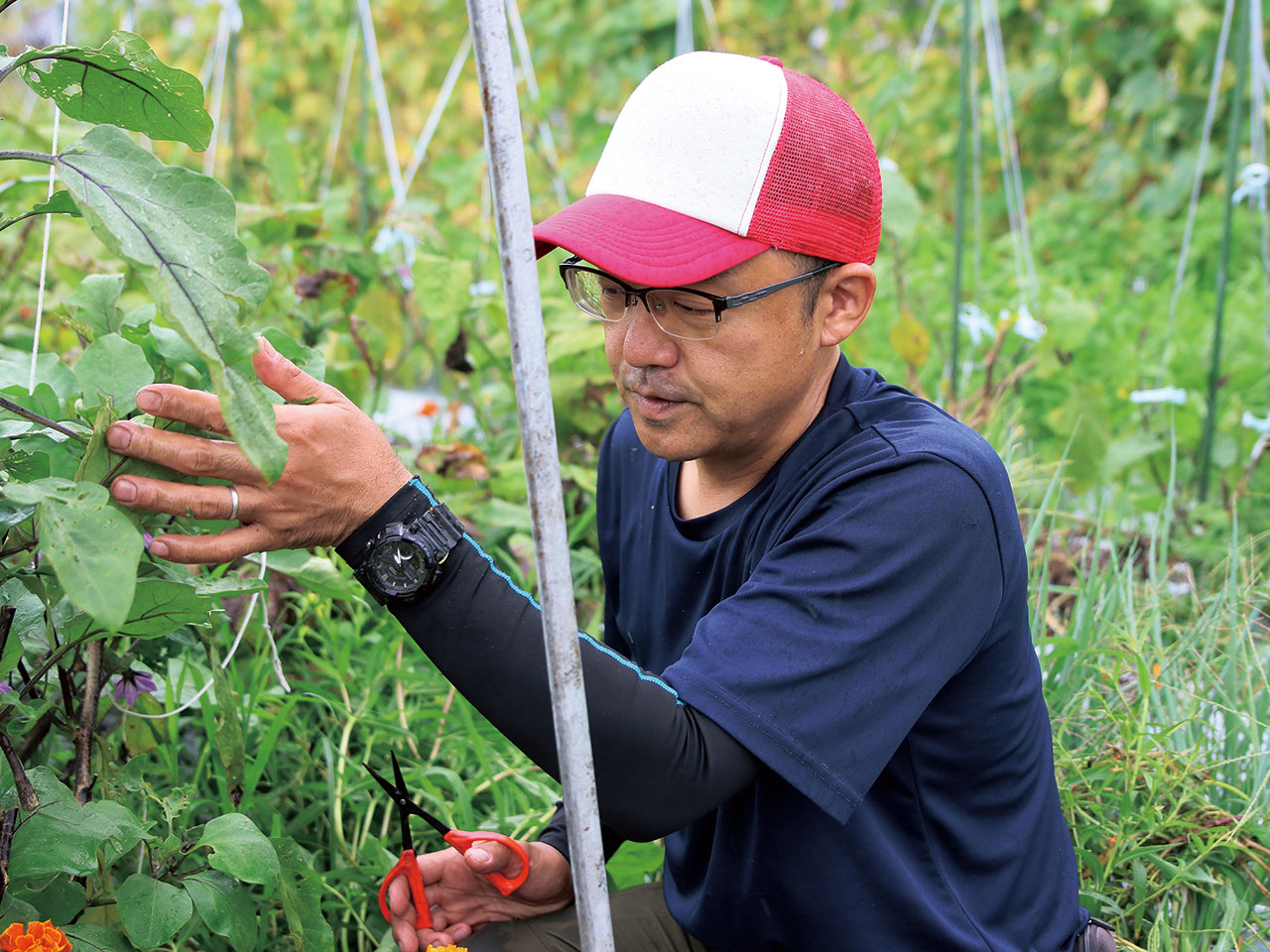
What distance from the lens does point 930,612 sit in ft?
3.66

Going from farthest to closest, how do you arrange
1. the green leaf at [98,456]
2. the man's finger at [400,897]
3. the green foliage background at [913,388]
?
the green foliage background at [913,388]
the man's finger at [400,897]
the green leaf at [98,456]

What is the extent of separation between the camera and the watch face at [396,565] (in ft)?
3.13

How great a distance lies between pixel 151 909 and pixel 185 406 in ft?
1.50

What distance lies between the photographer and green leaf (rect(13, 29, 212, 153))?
0.94 meters

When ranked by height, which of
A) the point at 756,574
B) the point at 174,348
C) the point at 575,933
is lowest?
the point at 575,933

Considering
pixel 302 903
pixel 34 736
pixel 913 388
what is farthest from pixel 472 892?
pixel 913 388

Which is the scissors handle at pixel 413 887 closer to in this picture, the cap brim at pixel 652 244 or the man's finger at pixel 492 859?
the man's finger at pixel 492 859

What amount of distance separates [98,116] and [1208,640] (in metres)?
1.79

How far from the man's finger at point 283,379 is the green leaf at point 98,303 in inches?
13.2

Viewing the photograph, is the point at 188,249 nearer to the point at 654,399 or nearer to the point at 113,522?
the point at 113,522

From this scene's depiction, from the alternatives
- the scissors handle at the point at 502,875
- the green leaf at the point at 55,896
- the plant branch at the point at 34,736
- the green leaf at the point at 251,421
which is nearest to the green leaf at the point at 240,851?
the green leaf at the point at 55,896

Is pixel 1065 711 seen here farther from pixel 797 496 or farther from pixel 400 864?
pixel 400 864

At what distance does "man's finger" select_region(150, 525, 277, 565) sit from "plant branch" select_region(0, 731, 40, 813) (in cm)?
28

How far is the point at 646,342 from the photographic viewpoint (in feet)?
4.09
